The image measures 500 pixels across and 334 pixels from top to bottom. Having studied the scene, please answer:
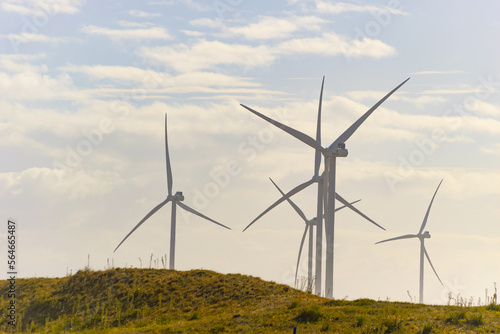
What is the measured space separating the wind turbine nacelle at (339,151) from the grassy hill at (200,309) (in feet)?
40.8

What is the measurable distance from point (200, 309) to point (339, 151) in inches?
725

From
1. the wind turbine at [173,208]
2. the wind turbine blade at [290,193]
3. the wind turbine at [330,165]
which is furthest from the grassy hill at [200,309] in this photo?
the wind turbine at [173,208]

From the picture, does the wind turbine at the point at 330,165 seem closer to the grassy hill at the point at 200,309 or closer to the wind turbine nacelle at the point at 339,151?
the wind turbine nacelle at the point at 339,151

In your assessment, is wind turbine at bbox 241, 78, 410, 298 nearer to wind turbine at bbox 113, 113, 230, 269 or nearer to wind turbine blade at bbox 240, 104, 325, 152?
wind turbine blade at bbox 240, 104, 325, 152

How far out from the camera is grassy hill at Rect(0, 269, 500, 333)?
40.2m

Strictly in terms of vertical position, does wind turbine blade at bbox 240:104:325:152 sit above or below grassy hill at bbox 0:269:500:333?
above

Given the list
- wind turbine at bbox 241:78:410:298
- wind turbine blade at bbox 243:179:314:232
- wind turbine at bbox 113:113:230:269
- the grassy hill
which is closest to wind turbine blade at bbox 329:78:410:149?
wind turbine at bbox 241:78:410:298

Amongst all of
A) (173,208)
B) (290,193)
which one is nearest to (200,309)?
(290,193)

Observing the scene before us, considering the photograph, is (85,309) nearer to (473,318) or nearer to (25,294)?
(25,294)

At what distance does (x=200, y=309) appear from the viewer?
50750 millimetres

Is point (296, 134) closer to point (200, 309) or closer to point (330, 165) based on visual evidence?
point (330, 165)

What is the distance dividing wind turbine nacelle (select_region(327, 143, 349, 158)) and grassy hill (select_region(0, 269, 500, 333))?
40.8 feet

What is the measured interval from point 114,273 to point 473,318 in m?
34.1

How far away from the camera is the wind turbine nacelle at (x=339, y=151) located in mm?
59344
